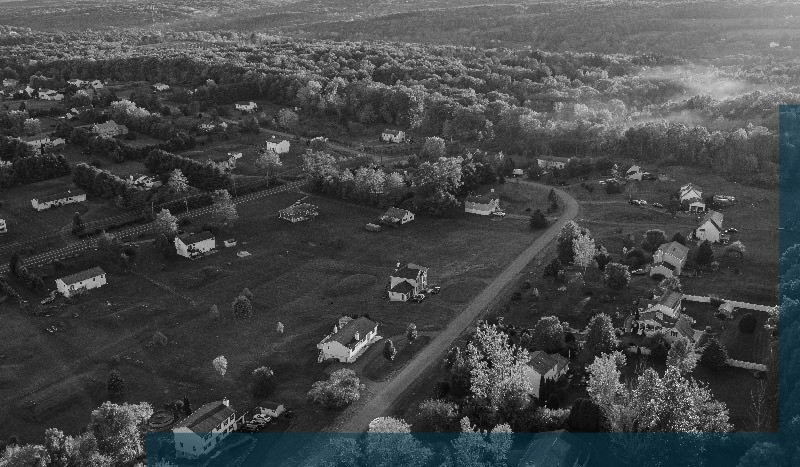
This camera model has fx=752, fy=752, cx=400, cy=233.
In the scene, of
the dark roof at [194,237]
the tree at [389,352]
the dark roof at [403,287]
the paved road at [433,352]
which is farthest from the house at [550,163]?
the tree at [389,352]

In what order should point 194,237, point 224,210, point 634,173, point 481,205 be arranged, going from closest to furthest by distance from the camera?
point 194,237 < point 224,210 < point 481,205 < point 634,173

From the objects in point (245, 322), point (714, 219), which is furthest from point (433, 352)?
point (714, 219)

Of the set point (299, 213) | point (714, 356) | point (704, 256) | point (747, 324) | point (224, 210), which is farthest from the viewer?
point (299, 213)

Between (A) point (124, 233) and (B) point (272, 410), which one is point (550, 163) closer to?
(A) point (124, 233)

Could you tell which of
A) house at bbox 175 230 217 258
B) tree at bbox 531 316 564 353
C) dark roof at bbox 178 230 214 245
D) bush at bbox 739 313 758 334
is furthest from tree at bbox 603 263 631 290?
dark roof at bbox 178 230 214 245

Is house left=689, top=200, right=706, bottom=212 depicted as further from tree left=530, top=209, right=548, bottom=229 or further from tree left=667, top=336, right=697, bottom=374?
tree left=667, top=336, right=697, bottom=374

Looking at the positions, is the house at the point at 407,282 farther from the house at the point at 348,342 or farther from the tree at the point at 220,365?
the tree at the point at 220,365
